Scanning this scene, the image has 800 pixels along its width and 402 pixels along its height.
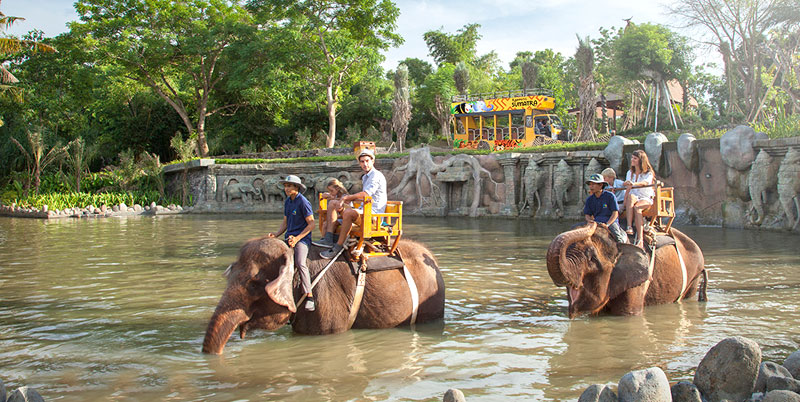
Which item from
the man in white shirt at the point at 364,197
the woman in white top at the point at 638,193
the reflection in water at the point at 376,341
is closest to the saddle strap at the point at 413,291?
the reflection in water at the point at 376,341

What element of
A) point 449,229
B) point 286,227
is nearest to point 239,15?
point 449,229

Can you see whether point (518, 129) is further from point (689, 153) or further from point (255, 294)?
point (255, 294)

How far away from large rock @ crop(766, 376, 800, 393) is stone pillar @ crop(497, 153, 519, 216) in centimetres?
1781

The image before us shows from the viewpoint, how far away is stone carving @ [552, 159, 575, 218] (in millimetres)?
20156

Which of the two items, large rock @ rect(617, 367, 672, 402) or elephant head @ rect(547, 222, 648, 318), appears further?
elephant head @ rect(547, 222, 648, 318)

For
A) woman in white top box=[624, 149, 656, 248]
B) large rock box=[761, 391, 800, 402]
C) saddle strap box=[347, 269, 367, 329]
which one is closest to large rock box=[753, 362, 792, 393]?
large rock box=[761, 391, 800, 402]

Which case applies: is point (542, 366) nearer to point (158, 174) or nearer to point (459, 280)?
point (459, 280)

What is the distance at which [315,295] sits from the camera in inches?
219

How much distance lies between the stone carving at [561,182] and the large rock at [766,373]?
1631 cm

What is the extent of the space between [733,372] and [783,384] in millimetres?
270

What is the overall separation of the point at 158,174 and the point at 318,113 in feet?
41.9

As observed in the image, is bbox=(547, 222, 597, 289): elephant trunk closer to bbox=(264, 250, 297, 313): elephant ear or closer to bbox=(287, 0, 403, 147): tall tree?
bbox=(264, 250, 297, 313): elephant ear

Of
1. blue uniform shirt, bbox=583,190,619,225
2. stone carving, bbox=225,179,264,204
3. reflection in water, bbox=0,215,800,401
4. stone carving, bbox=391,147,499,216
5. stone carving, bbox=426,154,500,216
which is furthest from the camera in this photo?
stone carving, bbox=225,179,264,204

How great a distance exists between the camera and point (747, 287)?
26.2ft
